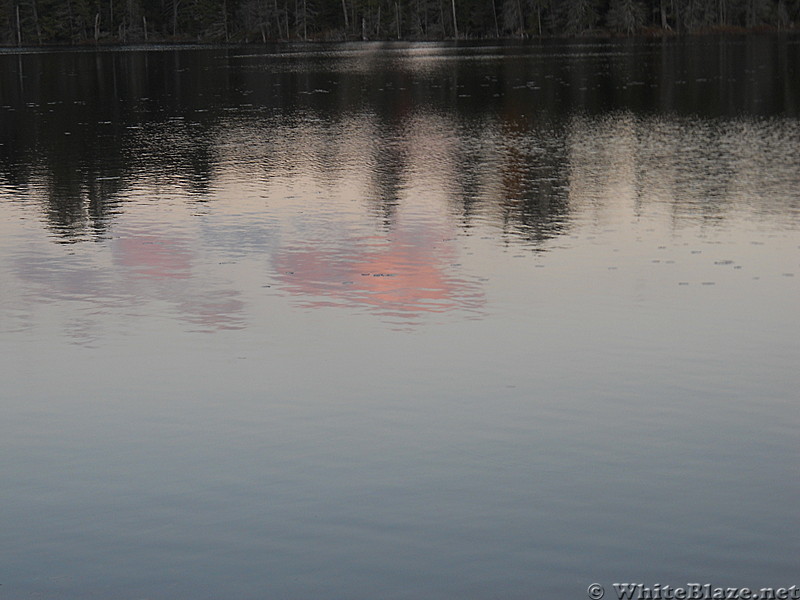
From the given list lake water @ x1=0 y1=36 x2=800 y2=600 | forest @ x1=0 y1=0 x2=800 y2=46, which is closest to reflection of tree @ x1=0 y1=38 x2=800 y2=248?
lake water @ x1=0 y1=36 x2=800 y2=600

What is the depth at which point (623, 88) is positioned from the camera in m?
57.7

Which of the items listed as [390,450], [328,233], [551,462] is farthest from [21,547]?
[328,233]

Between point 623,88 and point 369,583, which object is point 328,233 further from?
point 623,88

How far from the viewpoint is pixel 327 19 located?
181 metres

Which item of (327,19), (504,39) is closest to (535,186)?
(504,39)

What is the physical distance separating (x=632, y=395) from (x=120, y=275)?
8659mm

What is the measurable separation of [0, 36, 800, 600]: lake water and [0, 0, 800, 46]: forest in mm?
123607

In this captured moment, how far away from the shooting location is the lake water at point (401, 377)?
8.94 meters

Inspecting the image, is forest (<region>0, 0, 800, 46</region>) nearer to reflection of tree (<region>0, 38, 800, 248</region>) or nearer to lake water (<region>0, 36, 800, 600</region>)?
reflection of tree (<region>0, 38, 800, 248</region>)

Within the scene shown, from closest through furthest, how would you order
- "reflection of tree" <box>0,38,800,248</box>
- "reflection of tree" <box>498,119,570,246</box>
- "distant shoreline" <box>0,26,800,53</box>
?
"reflection of tree" <box>498,119,570,246</box> < "reflection of tree" <box>0,38,800,248</box> < "distant shoreline" <box>0,26,800,53</box>

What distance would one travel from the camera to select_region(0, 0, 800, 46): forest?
149000 mm

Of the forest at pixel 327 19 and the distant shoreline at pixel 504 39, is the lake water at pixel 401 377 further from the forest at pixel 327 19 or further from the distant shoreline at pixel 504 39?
the forest at pixel 327 19

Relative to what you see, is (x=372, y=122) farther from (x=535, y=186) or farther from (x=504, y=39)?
(x=504, y=39)

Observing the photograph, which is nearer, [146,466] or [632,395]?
[146,466]
